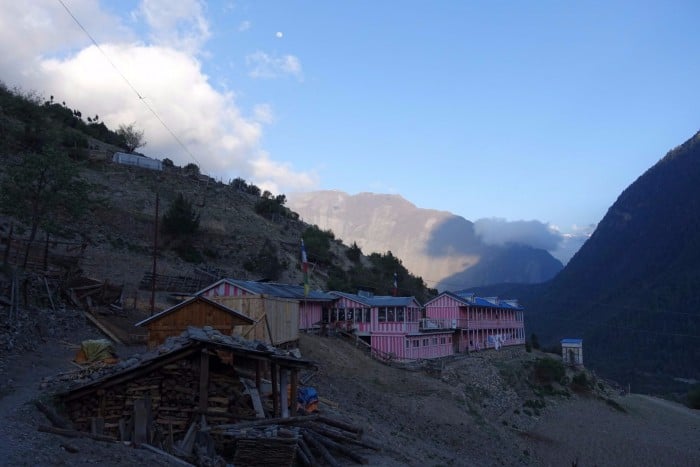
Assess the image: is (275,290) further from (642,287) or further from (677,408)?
(642,287)

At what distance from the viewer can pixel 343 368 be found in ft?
105

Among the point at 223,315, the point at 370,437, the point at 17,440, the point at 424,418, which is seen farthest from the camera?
the point at 424,418

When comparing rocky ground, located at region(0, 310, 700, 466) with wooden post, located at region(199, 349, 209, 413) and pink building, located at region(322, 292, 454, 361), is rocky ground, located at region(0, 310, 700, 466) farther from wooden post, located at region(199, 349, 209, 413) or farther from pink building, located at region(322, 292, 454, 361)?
pink building, located at region(322, 292, 454, 361)

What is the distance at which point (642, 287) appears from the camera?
12000 cm

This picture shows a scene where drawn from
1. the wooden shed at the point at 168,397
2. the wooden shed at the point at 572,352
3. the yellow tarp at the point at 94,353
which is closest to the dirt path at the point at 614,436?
the wooden shed at the point at 572,352

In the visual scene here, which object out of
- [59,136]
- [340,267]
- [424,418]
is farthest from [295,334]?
[59,136]

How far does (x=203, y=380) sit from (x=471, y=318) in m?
43.1

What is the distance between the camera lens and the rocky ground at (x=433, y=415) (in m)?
12.6

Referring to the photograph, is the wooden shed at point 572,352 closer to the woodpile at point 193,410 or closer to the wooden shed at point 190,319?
the wooden shed at point 190,319

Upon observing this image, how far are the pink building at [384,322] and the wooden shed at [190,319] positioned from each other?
19393 mm

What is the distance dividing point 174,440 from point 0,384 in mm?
5445

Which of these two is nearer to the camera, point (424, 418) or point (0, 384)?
point (0, 384)

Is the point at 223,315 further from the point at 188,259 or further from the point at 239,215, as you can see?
the point at 239,215

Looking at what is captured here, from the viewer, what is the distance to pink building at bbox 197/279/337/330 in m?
31.1
